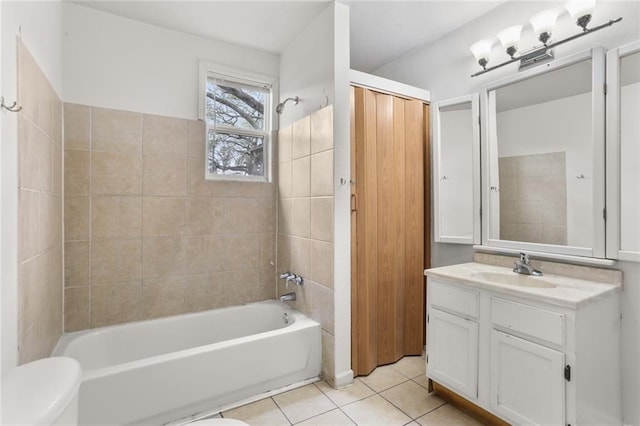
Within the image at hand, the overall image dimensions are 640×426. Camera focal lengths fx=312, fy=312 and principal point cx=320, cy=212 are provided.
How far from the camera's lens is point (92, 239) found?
7.22 feet

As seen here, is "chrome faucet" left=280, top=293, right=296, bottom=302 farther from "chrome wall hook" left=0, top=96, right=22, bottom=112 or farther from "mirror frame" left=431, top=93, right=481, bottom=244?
"chrome wall hook" left=0, top=96, right=22, bottom=112

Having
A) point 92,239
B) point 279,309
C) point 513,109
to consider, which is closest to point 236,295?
point 279,309

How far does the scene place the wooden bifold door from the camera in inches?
89.0

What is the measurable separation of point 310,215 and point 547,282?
153cm

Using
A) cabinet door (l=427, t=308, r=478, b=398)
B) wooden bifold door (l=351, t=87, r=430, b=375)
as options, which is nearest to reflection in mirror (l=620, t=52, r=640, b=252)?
cabinet door (l=427, t=308, r=478, b=398)

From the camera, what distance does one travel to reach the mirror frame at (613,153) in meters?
1.61

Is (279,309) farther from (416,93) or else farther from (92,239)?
(416,93)

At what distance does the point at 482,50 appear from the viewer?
215 centimetres

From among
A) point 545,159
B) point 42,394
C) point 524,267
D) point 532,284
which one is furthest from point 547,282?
point 42,394

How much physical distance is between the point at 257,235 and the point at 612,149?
2.46 metres

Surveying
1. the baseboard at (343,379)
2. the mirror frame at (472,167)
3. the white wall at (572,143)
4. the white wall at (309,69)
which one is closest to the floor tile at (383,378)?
the baseboard at (343,379)

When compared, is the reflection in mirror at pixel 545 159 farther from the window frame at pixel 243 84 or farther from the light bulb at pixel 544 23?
the window frame at pixel 243 84

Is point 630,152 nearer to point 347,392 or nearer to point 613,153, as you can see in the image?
point 613,153

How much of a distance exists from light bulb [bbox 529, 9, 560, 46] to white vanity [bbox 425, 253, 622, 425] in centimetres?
136
